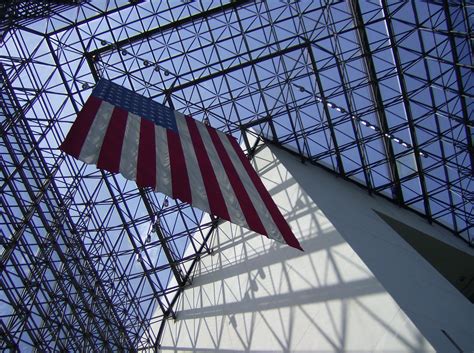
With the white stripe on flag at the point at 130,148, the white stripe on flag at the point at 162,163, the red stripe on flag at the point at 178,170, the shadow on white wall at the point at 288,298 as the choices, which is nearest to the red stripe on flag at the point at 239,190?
the red stripe on flag at the point at 178,170

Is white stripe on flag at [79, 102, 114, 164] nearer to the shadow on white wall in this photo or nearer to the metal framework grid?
the metal framework grid

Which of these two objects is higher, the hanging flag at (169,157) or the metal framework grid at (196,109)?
the metal framework grid at (196,109)

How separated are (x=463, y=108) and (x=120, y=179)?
18.1 m

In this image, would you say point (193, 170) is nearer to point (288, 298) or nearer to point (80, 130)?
point (80, 130)

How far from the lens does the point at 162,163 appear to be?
16.1 m

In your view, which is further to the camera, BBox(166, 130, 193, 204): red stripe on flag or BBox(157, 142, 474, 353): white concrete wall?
BBox(157, 142, 474, 353): white concrete wall

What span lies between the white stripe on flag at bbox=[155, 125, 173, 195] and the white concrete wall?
306 inches

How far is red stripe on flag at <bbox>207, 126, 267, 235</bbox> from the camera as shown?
15.3m

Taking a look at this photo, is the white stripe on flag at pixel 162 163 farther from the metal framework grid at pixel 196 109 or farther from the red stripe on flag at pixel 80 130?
the metal framework grid at pixel 196 109

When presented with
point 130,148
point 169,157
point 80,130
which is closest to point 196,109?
point 169,157

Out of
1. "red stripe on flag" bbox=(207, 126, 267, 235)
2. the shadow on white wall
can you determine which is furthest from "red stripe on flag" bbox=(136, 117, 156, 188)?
the shadow on white wall

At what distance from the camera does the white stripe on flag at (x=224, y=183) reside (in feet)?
49.5

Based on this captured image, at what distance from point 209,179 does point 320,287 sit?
6791 mm

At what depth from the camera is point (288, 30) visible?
30.5 metres
